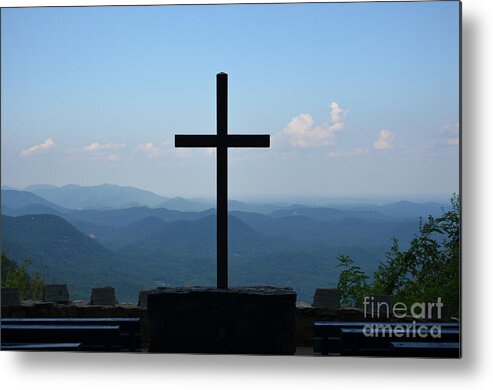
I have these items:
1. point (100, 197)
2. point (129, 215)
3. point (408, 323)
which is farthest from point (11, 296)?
point (129, 215)

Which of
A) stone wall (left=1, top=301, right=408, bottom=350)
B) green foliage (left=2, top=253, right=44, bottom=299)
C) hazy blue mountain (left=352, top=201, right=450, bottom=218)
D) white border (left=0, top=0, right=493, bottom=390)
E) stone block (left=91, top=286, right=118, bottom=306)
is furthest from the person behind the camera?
green foliage (left=2, top=253, right=44, bottom=299)

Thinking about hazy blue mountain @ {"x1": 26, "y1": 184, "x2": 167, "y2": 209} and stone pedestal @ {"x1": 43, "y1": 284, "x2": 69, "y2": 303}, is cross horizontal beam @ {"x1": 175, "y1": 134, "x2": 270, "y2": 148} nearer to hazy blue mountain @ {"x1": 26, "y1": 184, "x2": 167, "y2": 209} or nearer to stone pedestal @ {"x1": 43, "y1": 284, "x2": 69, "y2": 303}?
stone pedestal @ {"x1": 43, "y1": 284, "x2": 69, "y2": 303}

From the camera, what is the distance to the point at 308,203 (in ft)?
31.3

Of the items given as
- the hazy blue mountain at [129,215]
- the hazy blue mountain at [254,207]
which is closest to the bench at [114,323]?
the hazy blue mountain at [254,207]

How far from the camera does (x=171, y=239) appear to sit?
13.4 m

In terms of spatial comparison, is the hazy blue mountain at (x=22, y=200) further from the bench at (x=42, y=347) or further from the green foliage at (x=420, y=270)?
the green foliage at (x=420, y=270)

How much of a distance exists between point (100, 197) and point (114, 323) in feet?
17.8

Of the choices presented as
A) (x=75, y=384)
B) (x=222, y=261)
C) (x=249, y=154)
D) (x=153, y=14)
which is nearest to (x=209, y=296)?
(x=222, y=261)

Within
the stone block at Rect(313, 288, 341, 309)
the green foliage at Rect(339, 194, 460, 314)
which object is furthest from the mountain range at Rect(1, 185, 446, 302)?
the stone block at Rect(313, 288, 341, 309)

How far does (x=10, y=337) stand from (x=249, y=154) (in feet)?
13.8

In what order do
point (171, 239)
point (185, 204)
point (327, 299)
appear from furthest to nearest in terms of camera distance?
point (171, 239), point (185, 204), point (327, 299)

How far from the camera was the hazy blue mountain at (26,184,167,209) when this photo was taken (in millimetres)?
9372

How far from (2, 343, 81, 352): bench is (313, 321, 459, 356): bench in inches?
57.7

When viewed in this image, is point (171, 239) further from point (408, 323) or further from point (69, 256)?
point (408, 323)
